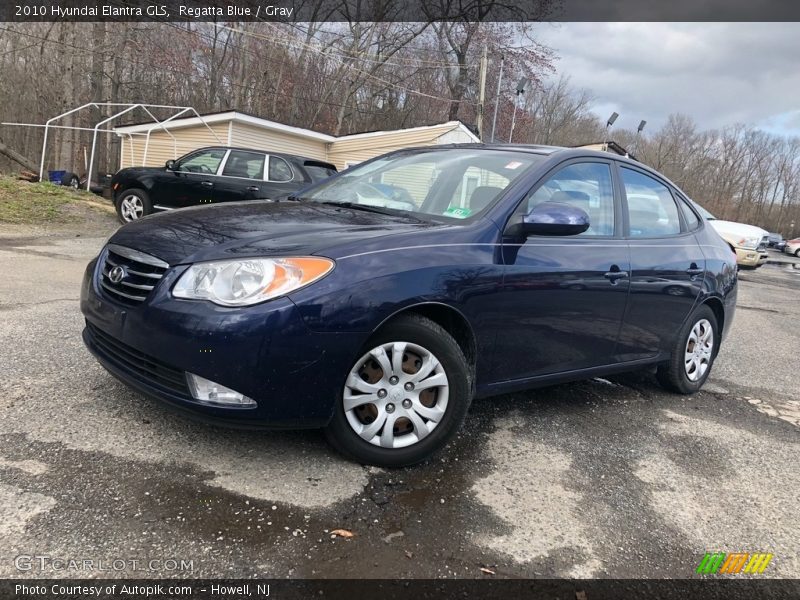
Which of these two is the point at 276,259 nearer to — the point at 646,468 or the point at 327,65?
the point at 646,468

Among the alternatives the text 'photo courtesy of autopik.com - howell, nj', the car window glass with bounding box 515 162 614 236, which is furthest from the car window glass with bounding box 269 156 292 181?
the car window glass with bounding box 515 162 614 236

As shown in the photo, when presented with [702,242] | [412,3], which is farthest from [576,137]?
[702,242]

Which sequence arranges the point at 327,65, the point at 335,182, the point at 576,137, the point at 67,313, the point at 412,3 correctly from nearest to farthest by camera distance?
the point at 335,182 → the point at 67,313 → the point at 412,3 → the point at 327,65 → the point at 576,137

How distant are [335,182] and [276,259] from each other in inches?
66.4

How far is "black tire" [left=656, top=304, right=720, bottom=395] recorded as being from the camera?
423cm

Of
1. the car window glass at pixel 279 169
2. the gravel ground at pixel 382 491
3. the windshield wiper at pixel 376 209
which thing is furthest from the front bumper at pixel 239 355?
the car window glass at pixel 279 169

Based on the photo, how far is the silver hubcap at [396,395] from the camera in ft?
8.47

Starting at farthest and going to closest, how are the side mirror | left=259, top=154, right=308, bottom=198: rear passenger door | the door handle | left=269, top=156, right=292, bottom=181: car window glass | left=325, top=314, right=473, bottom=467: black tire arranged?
left=269, top=156, right=292, bottom=181: car window glass, left=259, top=154, right=308, bottom=198: rear passenger door, the door handle, the side mirror, left=325, top=314, right=473, bottom=467: black tire

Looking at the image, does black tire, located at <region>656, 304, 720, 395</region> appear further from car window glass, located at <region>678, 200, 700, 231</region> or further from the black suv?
the black suv

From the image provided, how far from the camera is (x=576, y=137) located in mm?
47344

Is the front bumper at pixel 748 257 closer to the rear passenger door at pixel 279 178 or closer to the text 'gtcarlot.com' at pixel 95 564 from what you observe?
the rear passenger door at pixel 279 178

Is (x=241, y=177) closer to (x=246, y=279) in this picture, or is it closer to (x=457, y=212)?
(x=457, y=212)

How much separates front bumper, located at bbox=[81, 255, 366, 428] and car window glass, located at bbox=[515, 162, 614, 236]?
161cm

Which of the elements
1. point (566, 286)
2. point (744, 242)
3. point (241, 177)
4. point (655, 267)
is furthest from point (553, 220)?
point (744, 242)
